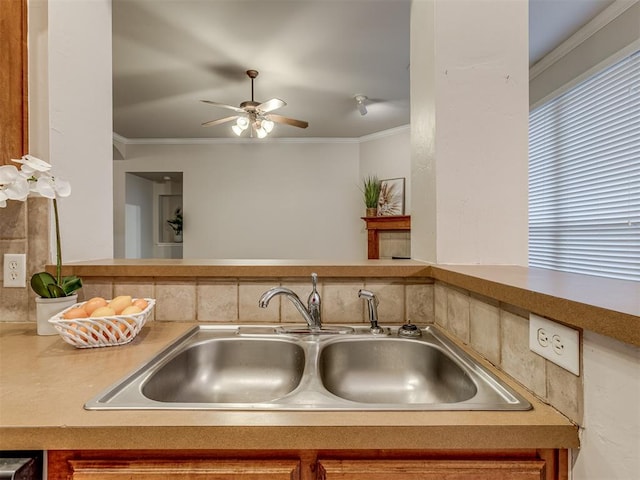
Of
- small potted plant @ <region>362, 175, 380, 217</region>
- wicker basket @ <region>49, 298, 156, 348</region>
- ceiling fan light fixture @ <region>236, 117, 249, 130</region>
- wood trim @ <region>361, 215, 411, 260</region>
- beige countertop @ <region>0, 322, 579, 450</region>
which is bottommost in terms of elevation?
beige countertop @ <region>0, 322, 579, 450</region>

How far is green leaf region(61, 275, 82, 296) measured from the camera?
A: 110 centimetres

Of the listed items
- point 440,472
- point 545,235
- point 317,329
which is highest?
point 545,235

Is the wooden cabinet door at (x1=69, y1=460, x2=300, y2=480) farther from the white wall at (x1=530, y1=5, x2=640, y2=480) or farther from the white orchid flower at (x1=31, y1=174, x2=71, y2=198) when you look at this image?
the white orchid flower at (x1=31, y1=174, x2=71, y2=198)

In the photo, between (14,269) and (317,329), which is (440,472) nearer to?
(317,329)

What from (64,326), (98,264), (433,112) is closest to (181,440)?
(64,326)

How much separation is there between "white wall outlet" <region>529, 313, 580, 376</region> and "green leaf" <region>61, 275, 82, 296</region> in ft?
4.19

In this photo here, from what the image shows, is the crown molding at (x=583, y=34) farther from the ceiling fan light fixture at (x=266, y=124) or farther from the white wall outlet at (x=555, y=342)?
the white wall outlet at (x=555, y=342)

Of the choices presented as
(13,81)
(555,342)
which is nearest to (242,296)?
(555,342)

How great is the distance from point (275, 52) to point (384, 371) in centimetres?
256

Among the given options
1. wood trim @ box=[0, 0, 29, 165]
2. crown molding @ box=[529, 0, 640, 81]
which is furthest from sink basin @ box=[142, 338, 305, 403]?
crown molding @ box=[529, 0, 640, 81]

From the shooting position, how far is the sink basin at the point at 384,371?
100cm

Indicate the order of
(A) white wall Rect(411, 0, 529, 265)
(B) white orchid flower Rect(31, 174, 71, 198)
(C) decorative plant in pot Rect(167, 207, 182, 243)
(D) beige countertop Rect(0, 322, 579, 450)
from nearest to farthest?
(D) beige countertop Rect(0, 322, 579, 450) → (B) white orchid flower Rect(31, 174, 71, 198) → (A) white wall Rect(411, 0, 529, 265) → (C) decorative plant in pot Rect(167, 207, 182, 243)

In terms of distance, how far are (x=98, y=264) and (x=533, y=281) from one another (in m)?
1.32

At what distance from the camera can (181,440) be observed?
0.58 metres
